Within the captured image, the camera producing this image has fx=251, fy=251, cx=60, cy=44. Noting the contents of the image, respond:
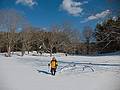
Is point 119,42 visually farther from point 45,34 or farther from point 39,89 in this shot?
point 39,89

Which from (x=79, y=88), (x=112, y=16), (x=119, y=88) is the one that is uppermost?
(x=112, y=16)

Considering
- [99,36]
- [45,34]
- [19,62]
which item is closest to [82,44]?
[99,36]

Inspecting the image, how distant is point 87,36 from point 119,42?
1.06 feet

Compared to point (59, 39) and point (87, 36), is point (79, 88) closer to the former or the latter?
point (59, 39)

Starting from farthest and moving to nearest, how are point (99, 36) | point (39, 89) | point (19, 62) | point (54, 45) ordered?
1. point (19, 62)
2. point (39, 89)
3. point (54, 45)
4. point (99, 36)

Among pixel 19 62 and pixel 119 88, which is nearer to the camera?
pixel 119 88

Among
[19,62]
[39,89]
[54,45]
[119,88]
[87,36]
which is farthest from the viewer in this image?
[19,62]

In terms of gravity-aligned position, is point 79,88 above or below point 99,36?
below

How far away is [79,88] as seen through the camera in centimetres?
397

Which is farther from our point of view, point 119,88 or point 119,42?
point 119,42

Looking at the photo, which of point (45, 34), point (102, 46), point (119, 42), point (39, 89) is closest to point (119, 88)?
point (119, 42)

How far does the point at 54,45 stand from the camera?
2891 mm

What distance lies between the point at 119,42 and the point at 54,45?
78 centimetres

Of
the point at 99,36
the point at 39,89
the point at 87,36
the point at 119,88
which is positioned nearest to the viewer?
the point at 119,88
